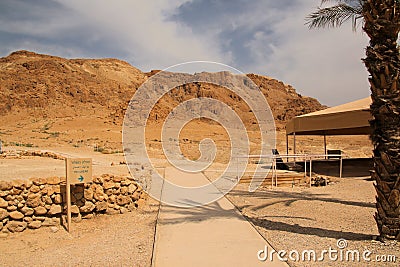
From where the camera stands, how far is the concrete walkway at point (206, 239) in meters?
5.02

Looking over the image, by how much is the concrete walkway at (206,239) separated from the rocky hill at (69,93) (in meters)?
51.9

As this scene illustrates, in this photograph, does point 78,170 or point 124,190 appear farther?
point 124,190

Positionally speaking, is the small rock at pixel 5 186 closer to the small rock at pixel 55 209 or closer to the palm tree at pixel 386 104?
the small rock at pixel 55 209

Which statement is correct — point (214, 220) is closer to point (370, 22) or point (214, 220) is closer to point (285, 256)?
point (285, 256)

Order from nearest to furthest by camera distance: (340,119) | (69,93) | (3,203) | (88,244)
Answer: (88,244) < (3,203) < (340,119) < (69,93)

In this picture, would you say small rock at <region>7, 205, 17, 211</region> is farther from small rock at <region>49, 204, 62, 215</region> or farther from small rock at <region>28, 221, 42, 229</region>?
small rock at <region>49, 204, 62, 215</region>

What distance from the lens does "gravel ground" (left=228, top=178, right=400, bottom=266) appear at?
18.0 ft

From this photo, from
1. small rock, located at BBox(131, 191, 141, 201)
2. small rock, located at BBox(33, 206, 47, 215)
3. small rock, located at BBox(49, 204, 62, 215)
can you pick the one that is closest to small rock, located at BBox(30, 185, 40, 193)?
small rock, located at BBox(33, 206, 47, 215)

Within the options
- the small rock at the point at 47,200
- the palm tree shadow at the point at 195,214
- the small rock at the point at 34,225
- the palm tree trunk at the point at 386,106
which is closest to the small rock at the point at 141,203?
the palm tree shadow at the point at 195,214

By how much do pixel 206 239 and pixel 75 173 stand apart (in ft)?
9.78

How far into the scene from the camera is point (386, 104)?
550 centimetres

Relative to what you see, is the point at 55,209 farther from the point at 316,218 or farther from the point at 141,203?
the point at 316,218

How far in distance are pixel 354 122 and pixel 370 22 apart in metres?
8.25

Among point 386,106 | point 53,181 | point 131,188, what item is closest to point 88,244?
point 53,181
